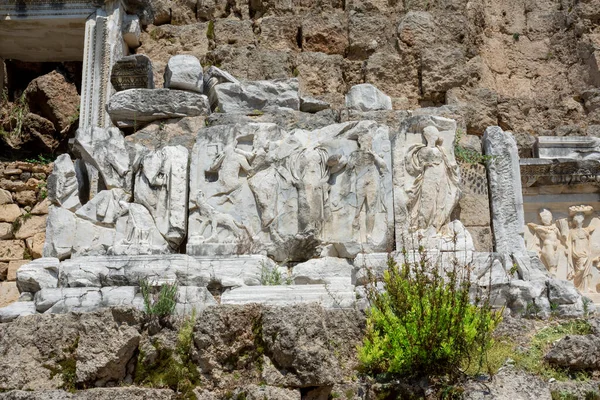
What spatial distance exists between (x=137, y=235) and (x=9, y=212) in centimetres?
462

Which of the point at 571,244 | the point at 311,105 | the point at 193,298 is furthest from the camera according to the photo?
the point at 311,105

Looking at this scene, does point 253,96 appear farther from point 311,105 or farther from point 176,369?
point 176,369

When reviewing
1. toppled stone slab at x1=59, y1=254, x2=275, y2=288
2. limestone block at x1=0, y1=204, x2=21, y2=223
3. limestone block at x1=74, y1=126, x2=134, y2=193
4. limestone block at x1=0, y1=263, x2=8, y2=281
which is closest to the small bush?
toppled stone slab at x1=59, y1=254, x2=275, y2=288

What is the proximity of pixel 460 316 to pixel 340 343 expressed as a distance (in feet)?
2.94

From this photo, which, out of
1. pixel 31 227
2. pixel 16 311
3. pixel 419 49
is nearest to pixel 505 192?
pixel 419 49

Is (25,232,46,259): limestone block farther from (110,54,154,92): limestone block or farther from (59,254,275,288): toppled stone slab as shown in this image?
(59,254,275,288): toppled stone slab

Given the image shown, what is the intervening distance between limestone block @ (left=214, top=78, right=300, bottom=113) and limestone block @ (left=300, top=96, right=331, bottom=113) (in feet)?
0.61

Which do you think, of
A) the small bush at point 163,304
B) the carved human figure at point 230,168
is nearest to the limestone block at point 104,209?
the carved human figure at point 230,168

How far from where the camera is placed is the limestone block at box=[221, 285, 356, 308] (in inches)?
269

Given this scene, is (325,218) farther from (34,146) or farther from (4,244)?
(34,146)

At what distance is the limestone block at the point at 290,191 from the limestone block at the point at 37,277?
4.10ft

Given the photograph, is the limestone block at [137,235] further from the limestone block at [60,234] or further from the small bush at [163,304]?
the small bush at [163,304]

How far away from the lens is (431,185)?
8.09 metres

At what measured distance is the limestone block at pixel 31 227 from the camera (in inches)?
460
